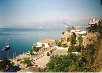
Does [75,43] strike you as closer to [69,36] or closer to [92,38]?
[69,36]

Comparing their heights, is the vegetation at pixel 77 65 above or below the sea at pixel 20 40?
above

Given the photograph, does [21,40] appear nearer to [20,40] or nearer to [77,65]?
[20,40]

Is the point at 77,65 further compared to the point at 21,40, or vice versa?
the point at 21,40

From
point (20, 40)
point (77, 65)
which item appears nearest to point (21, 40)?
point (20, 40)

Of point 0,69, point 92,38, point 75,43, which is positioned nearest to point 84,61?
point 92,38

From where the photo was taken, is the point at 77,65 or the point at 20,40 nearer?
the point at 77,65

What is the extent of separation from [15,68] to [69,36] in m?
5.13

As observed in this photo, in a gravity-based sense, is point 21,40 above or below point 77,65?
→ below

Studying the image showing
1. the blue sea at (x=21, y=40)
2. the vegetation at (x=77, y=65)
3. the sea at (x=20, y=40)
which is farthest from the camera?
the blue sea at (x=21, y=40)

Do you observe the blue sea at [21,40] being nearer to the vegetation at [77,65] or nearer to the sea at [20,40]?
the sea at [20,40]

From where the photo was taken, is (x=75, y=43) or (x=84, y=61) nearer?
(x=84, y=61)

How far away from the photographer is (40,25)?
78.8 metres

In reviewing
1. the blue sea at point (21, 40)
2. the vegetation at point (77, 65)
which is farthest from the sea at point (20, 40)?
the vegetation at point (77, 65)

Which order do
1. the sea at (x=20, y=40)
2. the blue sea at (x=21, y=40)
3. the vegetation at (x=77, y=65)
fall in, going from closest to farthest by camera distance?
1. the vegetation at (x=77, y=65)
2. the sea at (x=20, y=40)
3. the blue sea at (x=21, y=40)
